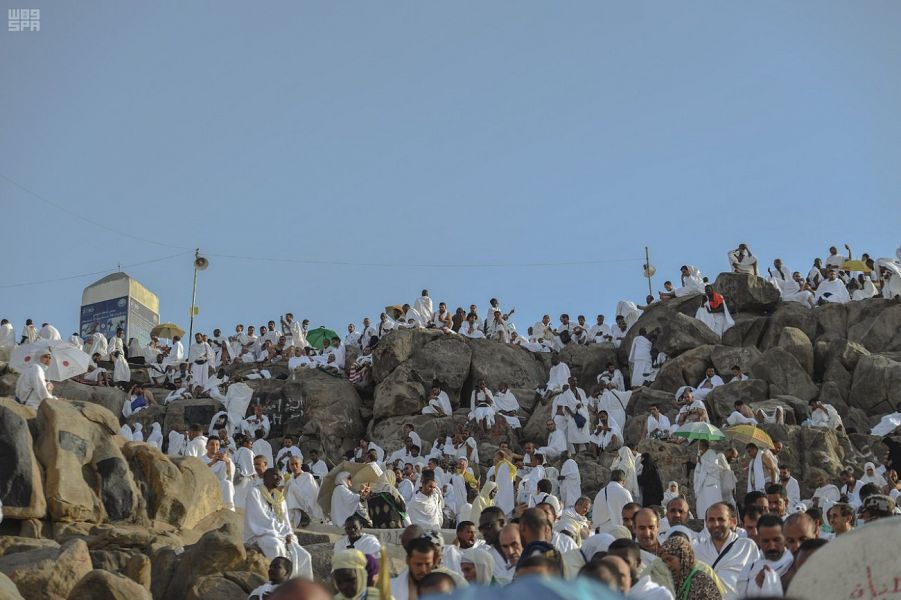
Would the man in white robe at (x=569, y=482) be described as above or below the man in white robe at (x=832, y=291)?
below

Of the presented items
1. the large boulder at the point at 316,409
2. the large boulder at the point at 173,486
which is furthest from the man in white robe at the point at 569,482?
the large boulder at the point at 316,409

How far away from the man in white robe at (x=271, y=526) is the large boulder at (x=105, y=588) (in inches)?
83.0

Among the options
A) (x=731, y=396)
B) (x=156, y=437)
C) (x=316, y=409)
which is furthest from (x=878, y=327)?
(x=156, y=437)

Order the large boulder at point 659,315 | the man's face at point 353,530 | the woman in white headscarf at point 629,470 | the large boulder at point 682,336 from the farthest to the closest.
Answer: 1. the large boulder at point 659,315
2. the large boulder at point 682,336
3. the woman in white headscarf at point 629,470
4. the man's face at point 353,530

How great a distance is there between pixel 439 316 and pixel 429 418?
4984mm

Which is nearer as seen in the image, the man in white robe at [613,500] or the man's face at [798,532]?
the man's face at [798,532]

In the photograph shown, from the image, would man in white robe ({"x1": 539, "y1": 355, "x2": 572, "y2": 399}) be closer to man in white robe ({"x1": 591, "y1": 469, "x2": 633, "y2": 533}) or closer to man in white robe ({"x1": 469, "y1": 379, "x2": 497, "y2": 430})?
man in white robe ({"x1": 469, "y1": 379, "x2": 497, "y2": 430})

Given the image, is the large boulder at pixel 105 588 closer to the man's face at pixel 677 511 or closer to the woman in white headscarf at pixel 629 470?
the man's face at pixel 677 511

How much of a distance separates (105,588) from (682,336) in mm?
21456

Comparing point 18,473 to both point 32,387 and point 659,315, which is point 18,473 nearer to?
point 32,387

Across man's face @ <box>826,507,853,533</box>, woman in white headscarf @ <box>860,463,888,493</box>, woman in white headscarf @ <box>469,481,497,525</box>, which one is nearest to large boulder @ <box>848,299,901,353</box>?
woman in white headscarf @ <box>860,463,888,493</box>

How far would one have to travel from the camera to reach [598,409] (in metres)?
27.6

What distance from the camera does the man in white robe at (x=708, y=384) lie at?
26.5 meters

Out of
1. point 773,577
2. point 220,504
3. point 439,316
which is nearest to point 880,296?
point 439,316
